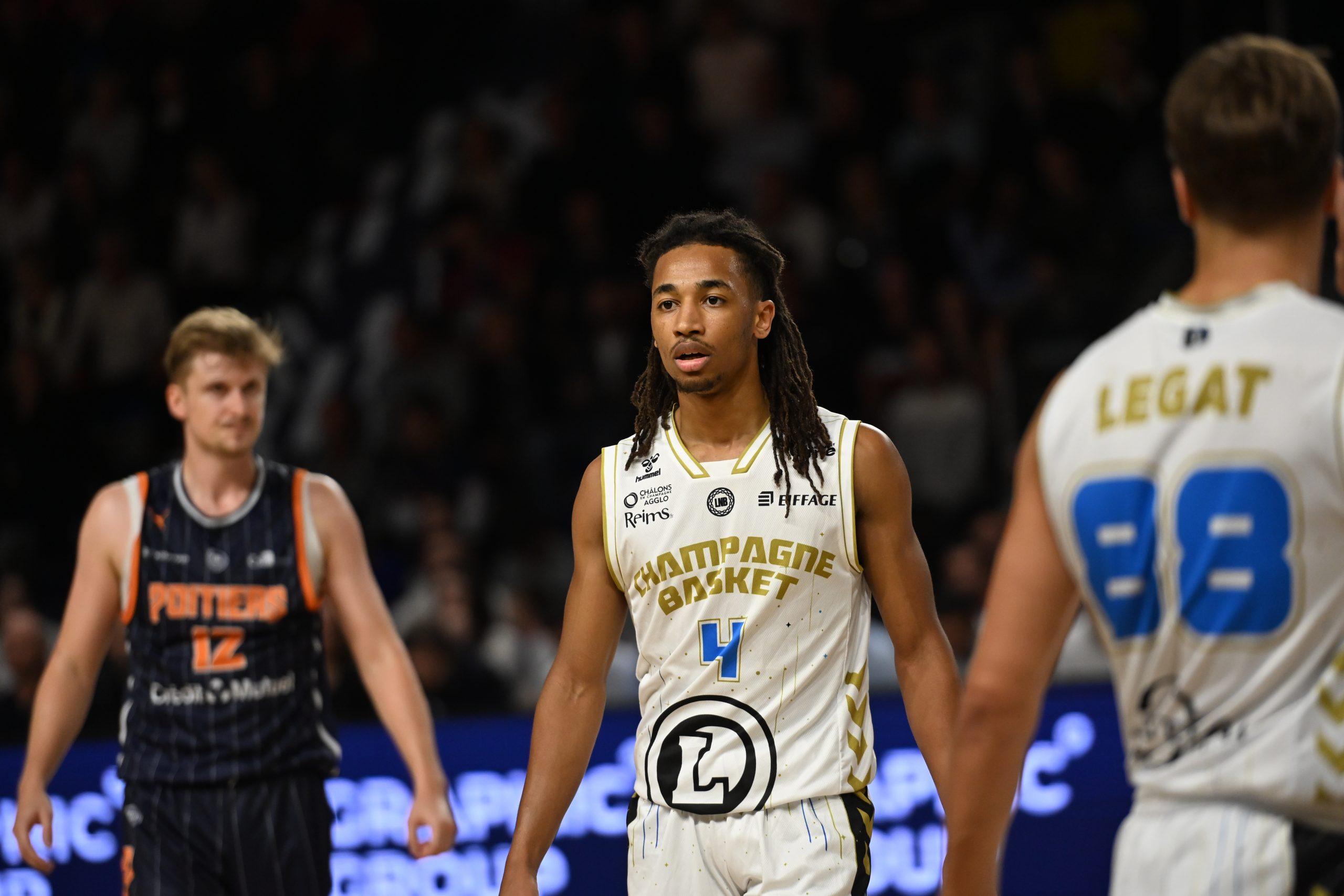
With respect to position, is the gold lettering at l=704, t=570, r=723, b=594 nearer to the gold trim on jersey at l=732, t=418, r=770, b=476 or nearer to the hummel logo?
the gold trim on jersey at l=732, t=418, r=770, b=476

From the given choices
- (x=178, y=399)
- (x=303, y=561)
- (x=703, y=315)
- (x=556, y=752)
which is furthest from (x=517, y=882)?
(x=178, y=399)

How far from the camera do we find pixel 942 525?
830 centimetres

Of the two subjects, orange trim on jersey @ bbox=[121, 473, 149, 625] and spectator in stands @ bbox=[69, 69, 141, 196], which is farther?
spectator in stands @ bbox=[69, 69, 141, 196]

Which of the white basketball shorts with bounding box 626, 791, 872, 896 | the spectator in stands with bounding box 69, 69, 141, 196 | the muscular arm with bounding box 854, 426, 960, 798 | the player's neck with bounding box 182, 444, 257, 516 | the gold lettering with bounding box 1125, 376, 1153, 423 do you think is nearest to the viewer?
the gold lettering with bounding box 1125, 376, 1153, 423

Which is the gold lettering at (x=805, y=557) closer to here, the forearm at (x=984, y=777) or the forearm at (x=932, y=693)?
the forearm at (x=932, y=693)

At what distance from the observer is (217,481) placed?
4980mm

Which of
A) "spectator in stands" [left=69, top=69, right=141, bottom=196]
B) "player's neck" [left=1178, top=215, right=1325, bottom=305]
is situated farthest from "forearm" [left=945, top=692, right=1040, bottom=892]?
"spectator in stands" [left=69, top=69, right=141, bottom=196]

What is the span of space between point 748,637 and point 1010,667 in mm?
1351

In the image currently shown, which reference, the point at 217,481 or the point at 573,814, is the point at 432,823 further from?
the point at 573,814

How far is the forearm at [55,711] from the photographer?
486 centimetres

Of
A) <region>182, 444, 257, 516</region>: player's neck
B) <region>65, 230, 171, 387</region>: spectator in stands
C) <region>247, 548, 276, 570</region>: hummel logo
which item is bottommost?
<region>247, 548, 276, 570</region>: hummel logo

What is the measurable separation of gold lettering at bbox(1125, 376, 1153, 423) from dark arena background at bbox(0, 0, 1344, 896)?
438 centimetres

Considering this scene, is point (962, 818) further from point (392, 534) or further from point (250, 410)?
point (392, 534)

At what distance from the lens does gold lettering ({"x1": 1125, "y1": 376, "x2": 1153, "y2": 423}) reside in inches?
93.5
